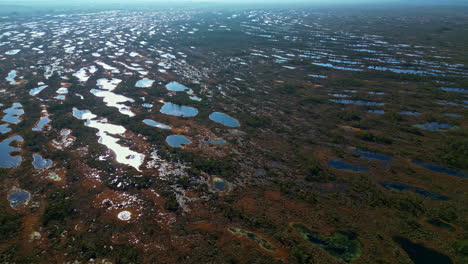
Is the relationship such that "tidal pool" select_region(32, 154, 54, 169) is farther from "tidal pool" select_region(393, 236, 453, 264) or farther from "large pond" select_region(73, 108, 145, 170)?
"tidal pool" select_region(393, 236, 453, 264)

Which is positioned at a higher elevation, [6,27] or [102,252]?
[6,27]

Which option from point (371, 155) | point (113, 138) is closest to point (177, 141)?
point (113, 138)

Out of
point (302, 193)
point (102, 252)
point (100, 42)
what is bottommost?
point (102, 252)

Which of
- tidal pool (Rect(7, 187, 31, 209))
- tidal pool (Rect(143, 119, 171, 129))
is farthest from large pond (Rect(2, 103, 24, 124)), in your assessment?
tidal pool (Rect(143, 119, 171, 129))

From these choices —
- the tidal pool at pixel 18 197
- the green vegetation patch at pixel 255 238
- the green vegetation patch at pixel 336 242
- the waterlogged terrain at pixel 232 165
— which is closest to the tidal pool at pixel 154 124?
the waterlogged terrain at pixel 232 165

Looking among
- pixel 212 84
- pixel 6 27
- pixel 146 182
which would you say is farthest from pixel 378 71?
pixel 6 27

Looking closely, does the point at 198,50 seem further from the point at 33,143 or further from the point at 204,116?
the point at 33,143

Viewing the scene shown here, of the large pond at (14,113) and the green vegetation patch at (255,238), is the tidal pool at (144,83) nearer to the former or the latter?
the large pond at (14,113)
